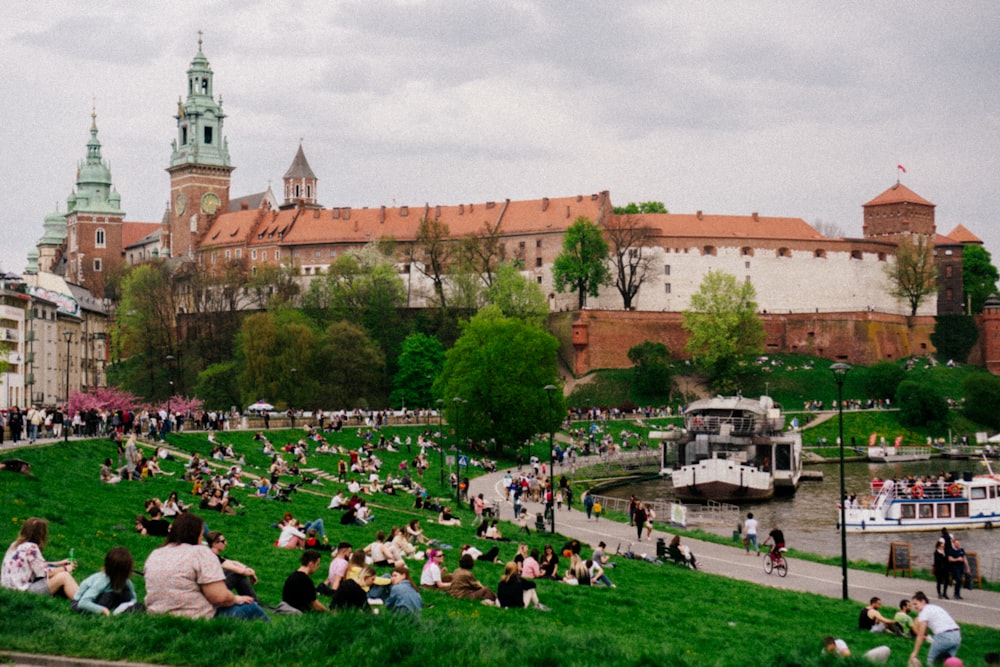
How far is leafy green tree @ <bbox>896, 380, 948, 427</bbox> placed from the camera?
89500 millimetres

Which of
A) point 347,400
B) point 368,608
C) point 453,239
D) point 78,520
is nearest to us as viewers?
point 368,608

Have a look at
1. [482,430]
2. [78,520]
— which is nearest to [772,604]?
[78,520]

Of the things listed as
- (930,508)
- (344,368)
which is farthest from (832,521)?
(344,368)

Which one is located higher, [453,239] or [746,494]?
[453,239]

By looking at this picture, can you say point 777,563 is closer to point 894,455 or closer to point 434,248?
point 894,455

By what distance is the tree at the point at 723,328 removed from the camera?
316ft

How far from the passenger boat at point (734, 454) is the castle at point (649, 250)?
35.8m

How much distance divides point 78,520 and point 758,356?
273ft

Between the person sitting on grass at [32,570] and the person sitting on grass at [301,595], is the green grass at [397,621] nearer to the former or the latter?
the person sitting on grass at [32,570]

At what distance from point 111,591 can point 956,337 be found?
102 meters

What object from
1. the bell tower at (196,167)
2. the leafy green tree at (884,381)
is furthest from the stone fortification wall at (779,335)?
the bell tower at (196,167)

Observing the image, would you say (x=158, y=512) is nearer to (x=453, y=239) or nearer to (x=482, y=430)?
(x=482, y=430)

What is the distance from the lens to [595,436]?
79.1 metres

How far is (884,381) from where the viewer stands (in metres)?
95.3
